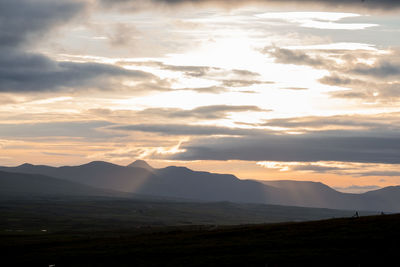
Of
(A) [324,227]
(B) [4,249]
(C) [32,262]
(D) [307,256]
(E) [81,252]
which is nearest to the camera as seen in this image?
(D) [307,256]

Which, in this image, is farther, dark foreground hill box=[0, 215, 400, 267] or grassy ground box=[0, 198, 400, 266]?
grassy ground box=[0, 198, 400, 266]

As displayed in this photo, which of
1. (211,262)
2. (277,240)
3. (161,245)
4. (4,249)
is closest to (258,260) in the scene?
(211,262)

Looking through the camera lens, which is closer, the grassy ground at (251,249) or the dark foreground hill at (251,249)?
the dark foreground hill at (251,249)

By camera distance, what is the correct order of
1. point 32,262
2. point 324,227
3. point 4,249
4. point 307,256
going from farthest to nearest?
1. point 4,249
2. point 324,227
3. point 32,262
4. point 307,256

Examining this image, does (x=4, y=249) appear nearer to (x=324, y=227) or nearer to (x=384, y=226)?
(x=324, y=227)

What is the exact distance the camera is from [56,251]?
93.8 metres

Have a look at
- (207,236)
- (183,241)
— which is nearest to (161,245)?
(183,241)

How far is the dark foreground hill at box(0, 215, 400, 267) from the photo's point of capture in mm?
69438

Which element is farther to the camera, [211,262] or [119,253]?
[119,253]

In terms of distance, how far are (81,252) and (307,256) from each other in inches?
1659

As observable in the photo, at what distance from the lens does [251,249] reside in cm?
8019

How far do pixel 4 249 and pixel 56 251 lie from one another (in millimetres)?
18784

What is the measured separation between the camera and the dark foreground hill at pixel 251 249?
6944 cm

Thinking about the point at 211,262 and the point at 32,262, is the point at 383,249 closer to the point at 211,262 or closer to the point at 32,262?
the point at 211,262
